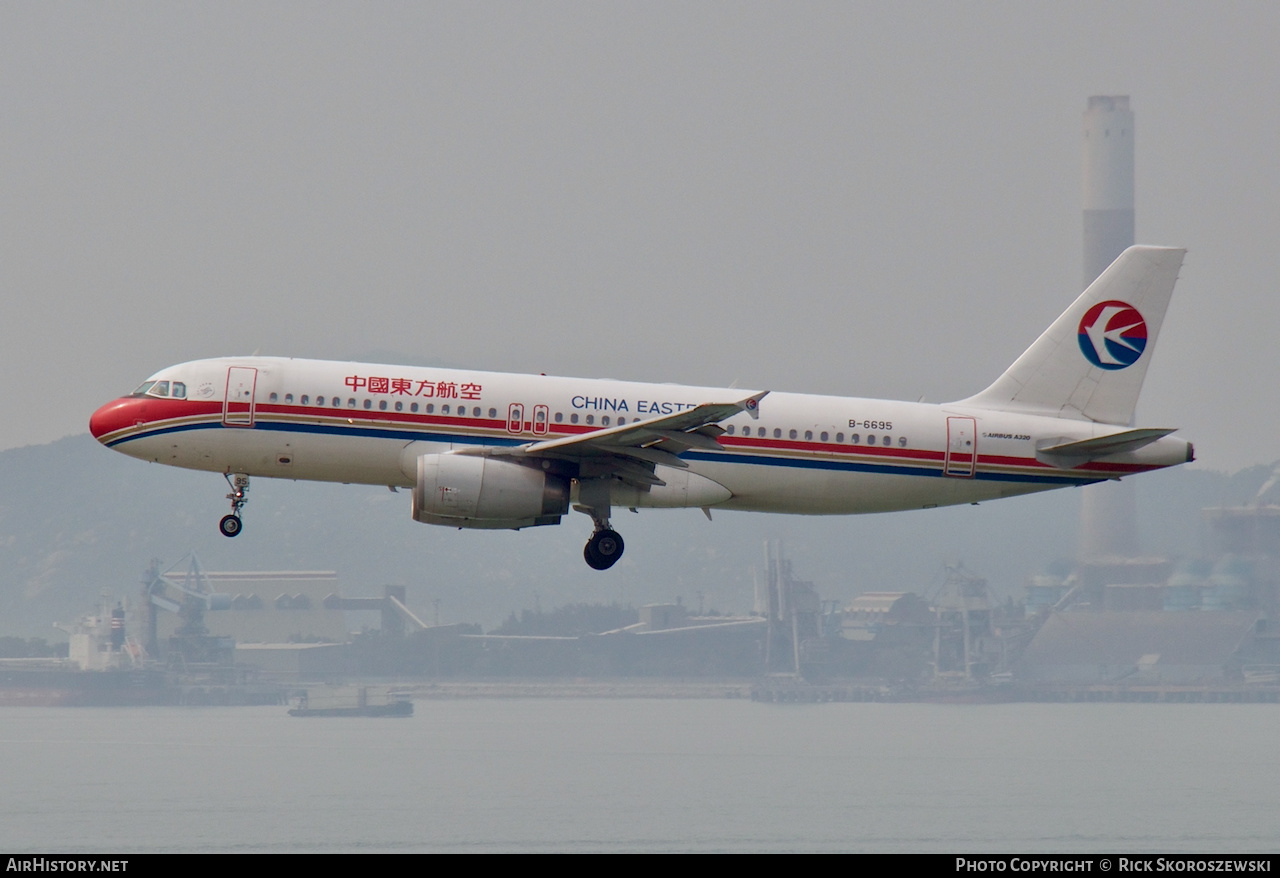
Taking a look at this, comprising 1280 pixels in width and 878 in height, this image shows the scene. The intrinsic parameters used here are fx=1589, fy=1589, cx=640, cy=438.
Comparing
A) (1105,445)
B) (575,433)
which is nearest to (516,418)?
(575,433)

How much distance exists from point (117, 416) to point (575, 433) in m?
12.2

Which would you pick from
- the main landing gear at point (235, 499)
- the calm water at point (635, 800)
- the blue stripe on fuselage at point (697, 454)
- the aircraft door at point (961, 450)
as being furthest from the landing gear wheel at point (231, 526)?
the calm water at point (635, 800)

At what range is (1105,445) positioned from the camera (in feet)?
139

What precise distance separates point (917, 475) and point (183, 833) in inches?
4077

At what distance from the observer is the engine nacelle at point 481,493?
3891 centimetres

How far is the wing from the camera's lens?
3816cm

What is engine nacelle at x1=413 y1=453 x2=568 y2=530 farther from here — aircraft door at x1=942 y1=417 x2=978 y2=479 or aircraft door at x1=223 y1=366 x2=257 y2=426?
aircraft door at x1=942 y1=417 x2=978 y2=479

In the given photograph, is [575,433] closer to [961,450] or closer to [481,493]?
[481,493]

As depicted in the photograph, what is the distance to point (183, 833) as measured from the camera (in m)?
131

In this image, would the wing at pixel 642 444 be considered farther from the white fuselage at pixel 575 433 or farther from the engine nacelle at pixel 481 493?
the white fuselage at pixel 575 433

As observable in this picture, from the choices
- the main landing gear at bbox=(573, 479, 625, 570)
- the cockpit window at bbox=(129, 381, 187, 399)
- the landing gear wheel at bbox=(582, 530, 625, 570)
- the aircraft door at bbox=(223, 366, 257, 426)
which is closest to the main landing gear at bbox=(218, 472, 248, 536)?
the aircraft door at bbox=(223, 366, 257, 426)

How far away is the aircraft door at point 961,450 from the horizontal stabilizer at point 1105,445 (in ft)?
6.24
